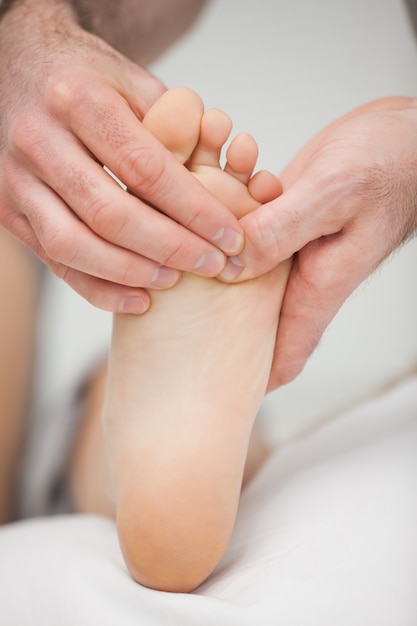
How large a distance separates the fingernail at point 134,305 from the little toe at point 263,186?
6.2 inches

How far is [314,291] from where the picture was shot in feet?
2.51

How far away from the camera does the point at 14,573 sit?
0.73m

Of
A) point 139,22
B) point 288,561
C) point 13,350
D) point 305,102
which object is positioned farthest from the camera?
point 305,102

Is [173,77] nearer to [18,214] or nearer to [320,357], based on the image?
[320,357]

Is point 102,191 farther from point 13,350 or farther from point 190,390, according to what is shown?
point 13,350

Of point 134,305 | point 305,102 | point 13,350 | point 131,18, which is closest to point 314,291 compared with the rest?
point 134,305

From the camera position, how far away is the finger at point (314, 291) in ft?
2.44

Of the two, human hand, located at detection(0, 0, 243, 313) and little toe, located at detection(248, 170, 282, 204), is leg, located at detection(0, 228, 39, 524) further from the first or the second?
little toe, located at detection(248, 170, 282, 204)

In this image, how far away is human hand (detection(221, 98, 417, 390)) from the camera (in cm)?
71

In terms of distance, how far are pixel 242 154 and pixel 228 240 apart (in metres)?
0.09

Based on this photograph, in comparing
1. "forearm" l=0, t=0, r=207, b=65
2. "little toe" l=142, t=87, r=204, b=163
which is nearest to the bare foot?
"little toe" l=142, t=87, r=204, b=163

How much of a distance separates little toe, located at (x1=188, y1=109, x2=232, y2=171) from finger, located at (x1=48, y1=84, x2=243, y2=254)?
0.18 feet

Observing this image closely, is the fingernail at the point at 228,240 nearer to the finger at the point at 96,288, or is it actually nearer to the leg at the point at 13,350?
the finger at the point at 96,288

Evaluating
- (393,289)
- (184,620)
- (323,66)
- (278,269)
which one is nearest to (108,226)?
(278,269)
